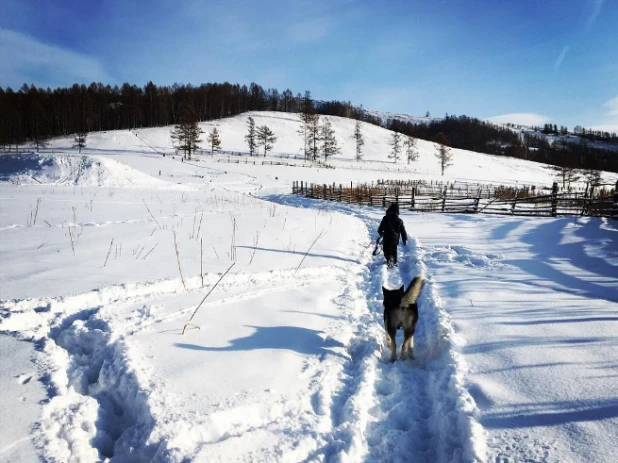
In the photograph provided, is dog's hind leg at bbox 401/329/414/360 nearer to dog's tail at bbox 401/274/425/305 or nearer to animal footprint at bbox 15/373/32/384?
dog's tail at bbox 401/274/425/305

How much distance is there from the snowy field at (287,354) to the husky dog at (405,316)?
0.18 metres

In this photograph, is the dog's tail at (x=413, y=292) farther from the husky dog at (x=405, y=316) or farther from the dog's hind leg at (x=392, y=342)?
Result: the dog's hind leg at (x=392, y=342)

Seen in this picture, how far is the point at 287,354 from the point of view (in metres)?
3.53

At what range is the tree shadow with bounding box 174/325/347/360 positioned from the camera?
3.55 m

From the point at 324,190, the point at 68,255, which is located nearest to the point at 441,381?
the point at 68,255

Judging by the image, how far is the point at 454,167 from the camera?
220 ft

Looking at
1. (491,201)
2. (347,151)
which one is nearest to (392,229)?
(491,201)

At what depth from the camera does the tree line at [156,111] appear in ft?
211

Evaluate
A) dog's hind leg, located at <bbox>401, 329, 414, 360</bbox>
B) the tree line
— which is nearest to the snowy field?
dog's hind leg, located at <bbox>401, 329, 414, 360</bbox>

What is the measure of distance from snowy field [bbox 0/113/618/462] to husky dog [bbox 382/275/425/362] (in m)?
0.18

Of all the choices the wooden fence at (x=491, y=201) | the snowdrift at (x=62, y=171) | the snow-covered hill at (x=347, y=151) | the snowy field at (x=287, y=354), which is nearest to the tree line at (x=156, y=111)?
the snow-covered hill at (x=347, y=151)

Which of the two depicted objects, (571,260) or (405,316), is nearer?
(405,316)

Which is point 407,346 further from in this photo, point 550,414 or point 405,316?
point 550,414

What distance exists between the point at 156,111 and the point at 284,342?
92.2 metres
